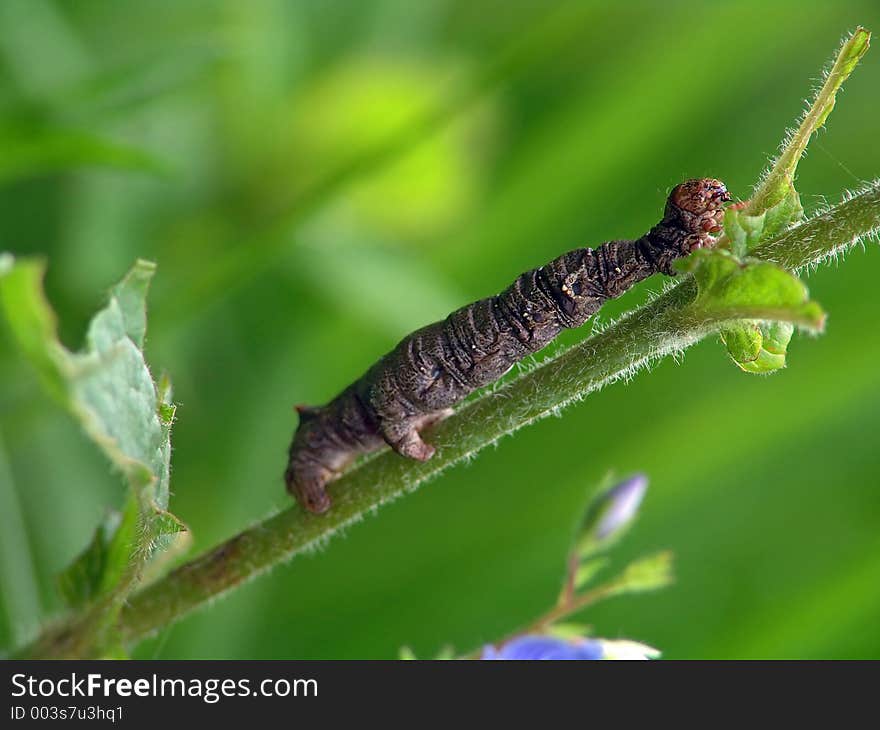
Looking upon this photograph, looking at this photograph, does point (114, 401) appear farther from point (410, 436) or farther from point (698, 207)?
point (698, 207)

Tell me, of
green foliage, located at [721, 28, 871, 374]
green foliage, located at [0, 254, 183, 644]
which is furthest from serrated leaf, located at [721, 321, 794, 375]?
green foliage, located at [0, 254, 183, 644]

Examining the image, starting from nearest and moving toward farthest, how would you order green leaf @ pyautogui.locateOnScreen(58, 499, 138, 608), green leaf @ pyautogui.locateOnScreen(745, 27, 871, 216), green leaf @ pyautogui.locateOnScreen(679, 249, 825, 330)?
green leaf @ pyautogui.locateOnScreen(679, 249, 825, 330), green leaf @ pyautogui.locateOnScreen(745, 27, 871, 216), green leaf @ pyautogui.locateOnScreen(58, 499, 138, 608)

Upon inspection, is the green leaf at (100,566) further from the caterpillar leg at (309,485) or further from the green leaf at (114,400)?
the caterpillar leg at (309,485)

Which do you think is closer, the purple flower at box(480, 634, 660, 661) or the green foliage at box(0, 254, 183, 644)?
the green foliage at box(0, 254, 183, 644)

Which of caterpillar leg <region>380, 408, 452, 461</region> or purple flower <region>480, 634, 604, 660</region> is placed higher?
caterpillar leg <region>380, 408, 452, 461</region>

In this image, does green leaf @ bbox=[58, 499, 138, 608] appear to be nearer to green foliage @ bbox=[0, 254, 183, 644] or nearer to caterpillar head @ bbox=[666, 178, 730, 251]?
green foliage @ bbox=[0, 254, 183, 644]

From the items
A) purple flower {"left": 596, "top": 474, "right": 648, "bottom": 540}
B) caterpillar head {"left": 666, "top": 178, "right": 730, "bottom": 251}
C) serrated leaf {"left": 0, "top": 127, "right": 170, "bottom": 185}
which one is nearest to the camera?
caterpillar head {"left": 666, "top": 178, "right": 730, "bottom": 251}

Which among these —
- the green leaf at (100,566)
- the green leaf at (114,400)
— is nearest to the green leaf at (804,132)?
the green leaf at (114,400)
